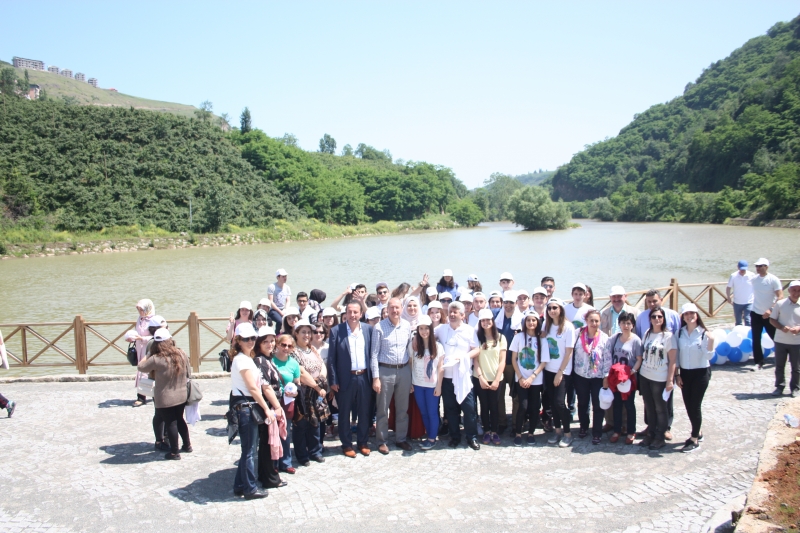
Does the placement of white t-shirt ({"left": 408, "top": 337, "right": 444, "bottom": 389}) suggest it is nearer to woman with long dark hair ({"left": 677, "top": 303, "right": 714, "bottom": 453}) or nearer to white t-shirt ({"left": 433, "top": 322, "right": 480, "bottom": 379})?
white t-shirt ({"left": 433, "top": 322, "right": 480, "bottom": 379})

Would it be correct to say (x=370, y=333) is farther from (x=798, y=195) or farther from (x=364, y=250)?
(x=798, y=195)

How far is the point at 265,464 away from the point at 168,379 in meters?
1.59

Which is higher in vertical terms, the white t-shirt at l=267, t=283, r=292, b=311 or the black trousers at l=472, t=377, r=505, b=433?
the white t-shirt at l=267, t=283, r=292, b=311

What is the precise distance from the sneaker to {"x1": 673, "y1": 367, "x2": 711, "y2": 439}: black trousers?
0.08 metres

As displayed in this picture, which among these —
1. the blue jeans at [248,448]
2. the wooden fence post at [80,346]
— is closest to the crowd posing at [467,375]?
the blue jeans at [248,448]

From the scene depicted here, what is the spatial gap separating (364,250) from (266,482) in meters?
45.5

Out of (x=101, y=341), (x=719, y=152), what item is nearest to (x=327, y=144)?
(x=719, y=152)

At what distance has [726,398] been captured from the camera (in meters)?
7.91

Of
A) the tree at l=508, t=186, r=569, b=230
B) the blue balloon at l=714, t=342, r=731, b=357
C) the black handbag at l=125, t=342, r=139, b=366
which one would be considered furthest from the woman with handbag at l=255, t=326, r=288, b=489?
the tree at l=508, t=186, r=569, b=230

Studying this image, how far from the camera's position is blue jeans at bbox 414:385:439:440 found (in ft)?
22.0

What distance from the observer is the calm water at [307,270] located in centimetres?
2316

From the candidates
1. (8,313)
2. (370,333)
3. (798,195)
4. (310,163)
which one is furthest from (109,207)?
(798,195)

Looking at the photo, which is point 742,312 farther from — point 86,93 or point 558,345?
point 86,93

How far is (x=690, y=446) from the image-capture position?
20.2ft
